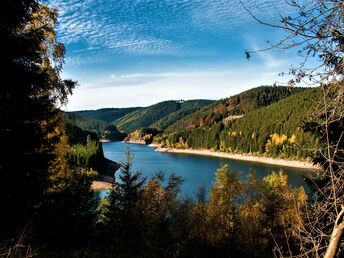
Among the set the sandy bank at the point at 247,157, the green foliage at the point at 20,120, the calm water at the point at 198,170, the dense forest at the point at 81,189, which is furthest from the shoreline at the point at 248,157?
the green foliage at the point at 20,120

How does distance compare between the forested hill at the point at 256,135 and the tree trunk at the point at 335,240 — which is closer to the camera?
the tree trunk at the point at 335,240

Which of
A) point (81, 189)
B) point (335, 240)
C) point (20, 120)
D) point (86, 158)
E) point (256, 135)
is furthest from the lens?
point (256, 135)

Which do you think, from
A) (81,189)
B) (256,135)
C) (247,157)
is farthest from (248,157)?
(81,189)

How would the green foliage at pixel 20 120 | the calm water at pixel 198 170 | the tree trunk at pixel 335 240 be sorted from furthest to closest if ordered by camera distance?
the calm water at pixel 198 170 < the green foliage at pixel 20 120 < the tree trunk at pixel 335 240

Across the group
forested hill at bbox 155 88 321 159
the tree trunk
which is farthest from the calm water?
the tree trunk

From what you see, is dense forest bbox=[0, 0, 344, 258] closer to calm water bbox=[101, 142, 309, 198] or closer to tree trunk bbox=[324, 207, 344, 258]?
tree trunk bbox=[324, 207, 344, 258]

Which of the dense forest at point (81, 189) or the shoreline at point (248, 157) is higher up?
the dense forest at point (81, 189)

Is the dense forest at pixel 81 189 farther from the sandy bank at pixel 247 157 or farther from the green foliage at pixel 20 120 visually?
the sandy bank at pixel 247 157

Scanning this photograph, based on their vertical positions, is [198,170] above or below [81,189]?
below

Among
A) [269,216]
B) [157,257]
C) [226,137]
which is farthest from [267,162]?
[157,257]

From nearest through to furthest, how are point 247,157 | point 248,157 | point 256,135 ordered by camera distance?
point 248,157 < point 247,157 < point 256,135

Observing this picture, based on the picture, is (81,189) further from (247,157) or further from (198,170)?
(247,157)

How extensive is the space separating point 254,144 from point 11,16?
131246mm

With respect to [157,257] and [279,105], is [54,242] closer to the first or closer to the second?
[157,257]
